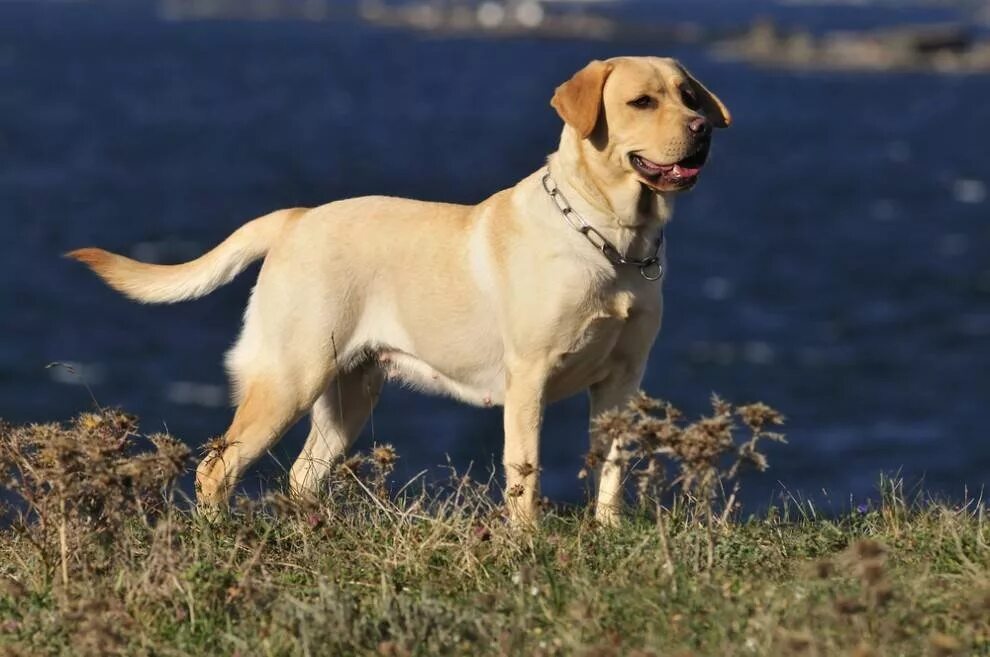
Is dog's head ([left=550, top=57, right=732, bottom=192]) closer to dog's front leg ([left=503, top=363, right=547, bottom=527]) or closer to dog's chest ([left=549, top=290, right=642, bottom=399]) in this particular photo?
dog's chest ([left=549, top=290, right=642, bottom=399])

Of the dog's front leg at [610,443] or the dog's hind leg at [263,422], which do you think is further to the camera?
the dog's hind leg at [263,422]

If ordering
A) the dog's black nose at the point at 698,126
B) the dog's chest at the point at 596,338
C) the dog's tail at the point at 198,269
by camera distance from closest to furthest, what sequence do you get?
1. the dog's black nose at the point at 698,126
2. the dog's chest at the point at 596,338
3. the dog's tail at the point at 198,269

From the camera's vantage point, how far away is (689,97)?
673cm

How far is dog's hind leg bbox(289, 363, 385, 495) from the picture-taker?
7.41 metres

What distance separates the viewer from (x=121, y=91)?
291ft

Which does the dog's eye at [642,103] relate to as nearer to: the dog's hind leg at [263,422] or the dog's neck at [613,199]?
the dog's neck at [613,199]

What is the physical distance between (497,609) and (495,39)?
127m

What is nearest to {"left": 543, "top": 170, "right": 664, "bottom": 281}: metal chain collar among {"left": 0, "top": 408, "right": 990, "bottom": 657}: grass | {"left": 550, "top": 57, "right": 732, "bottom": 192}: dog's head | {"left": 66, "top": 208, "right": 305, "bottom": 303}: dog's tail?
{"left": 550, "top": 57, "right": 732, "bottom": 192}: dog's head

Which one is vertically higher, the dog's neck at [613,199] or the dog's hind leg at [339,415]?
the dog's neck at [613,199]

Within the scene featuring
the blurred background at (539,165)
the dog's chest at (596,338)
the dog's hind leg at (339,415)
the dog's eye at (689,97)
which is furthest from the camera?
the blurred background at (539,165)

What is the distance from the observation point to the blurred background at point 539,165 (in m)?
30.8

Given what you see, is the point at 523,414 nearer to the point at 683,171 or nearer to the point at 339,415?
the point at 683,171

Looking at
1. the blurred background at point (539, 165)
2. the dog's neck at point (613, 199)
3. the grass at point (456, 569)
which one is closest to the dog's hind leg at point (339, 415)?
the blurred background at point (539, 165)

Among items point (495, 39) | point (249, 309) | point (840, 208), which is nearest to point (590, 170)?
point (249, 309)
